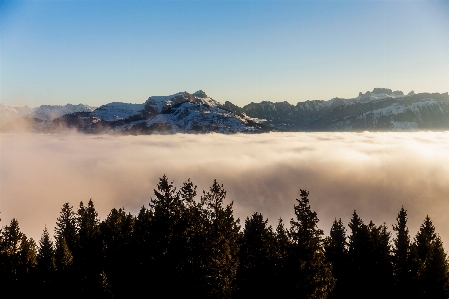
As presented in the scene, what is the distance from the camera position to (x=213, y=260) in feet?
97.6

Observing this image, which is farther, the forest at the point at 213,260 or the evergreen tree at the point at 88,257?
the evergreen tree at the point at 88,257

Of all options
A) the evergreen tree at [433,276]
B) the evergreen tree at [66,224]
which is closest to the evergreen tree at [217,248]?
the evergreen tree at [433,276]

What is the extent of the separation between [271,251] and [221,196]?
12737 mm

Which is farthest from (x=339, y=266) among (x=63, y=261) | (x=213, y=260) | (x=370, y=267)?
(x=63, y=261)

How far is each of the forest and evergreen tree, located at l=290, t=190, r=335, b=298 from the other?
0.09 m

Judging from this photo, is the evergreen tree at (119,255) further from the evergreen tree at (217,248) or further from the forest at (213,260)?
the evergreen tree at (217,248)

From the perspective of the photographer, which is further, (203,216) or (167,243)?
(203,216)

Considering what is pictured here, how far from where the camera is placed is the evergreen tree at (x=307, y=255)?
29891mm

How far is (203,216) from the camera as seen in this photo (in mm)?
31766

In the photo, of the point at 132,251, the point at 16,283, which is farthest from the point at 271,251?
the point at 16,283

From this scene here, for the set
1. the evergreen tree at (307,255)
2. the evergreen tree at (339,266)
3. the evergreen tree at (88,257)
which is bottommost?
the evergreen tree at (339,266)

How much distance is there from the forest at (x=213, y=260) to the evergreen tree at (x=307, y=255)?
0.30ft

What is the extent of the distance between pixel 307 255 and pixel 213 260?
8.89 metres

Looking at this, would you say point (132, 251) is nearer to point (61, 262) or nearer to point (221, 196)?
point (61, 262)
